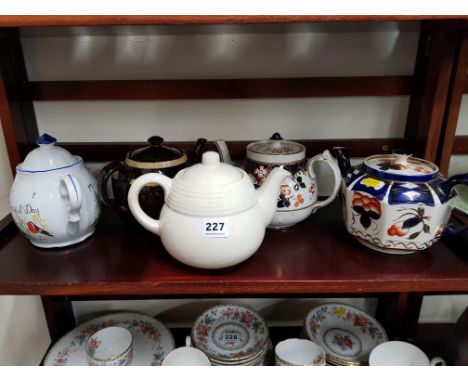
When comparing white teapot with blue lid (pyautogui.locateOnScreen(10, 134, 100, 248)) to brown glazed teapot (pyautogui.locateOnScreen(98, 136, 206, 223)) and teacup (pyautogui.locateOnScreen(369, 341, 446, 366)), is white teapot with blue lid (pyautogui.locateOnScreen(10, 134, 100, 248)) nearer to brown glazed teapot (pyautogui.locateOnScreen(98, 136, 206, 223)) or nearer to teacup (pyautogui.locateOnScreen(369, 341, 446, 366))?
brown glazed teapot (pyautogui.locateOnScreen(98, 136, 206, 223))

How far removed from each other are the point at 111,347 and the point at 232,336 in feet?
0.85

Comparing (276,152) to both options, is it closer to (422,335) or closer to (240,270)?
(240,270)

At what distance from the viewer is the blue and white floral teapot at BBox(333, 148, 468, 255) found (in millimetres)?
547

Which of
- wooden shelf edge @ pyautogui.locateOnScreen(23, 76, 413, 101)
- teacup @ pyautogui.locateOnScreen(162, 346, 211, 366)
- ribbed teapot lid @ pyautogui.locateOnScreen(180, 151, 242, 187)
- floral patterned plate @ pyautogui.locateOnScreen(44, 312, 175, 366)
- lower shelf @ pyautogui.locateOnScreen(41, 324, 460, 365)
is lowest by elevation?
lower shelf @ pyautogui.locateOnScreen(41, 324, 460, 365)

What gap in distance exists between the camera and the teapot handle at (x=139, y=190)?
57cm

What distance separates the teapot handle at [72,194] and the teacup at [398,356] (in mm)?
619

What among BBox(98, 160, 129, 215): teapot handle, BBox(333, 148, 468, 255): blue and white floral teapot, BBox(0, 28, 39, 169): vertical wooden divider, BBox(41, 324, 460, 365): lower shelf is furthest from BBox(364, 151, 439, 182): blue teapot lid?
BBox(0, 28, 39, 169): vertical wooden divider

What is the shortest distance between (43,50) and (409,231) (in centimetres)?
73

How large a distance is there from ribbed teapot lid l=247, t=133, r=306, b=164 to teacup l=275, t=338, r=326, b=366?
1.32 ft

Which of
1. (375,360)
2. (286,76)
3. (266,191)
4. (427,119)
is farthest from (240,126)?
(375,360)

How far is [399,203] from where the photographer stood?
54 centimetres

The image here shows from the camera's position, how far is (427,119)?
69 centimetres

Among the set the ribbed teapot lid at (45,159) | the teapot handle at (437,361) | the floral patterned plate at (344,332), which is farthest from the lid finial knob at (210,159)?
the teapot handle at (437,361)

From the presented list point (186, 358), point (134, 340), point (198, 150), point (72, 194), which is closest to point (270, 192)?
point (198, 150)
